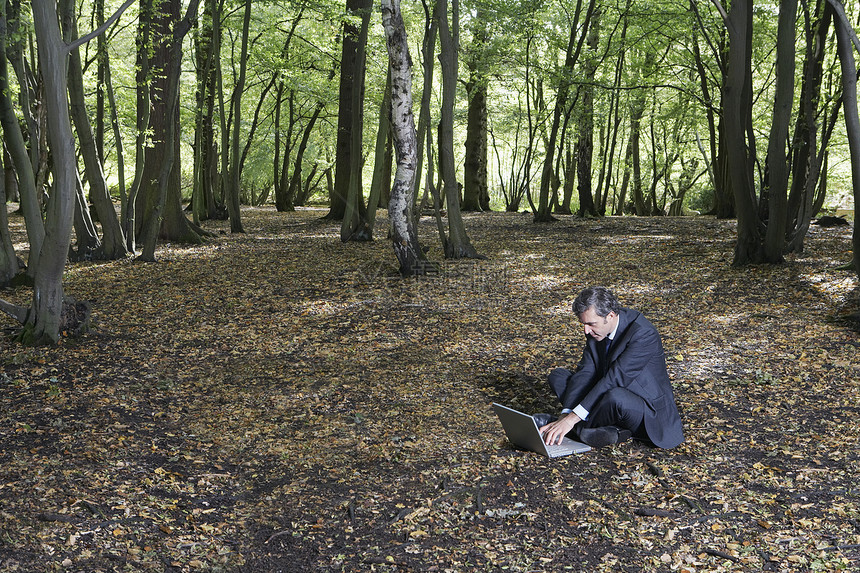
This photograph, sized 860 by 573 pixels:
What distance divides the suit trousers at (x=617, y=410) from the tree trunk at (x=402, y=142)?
498 cm

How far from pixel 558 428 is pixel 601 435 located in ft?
1.14

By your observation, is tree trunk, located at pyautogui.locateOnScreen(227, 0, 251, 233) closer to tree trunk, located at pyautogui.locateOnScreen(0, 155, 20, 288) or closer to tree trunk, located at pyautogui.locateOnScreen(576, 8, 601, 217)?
tree trunk, located at pyautogui.locateOnScreen(0, 155, 20, 288)

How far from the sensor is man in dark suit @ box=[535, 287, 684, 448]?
13.9 ft

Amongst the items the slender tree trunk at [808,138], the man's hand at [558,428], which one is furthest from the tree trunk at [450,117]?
the man's hand at [558,428]

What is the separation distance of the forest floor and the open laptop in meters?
0.07

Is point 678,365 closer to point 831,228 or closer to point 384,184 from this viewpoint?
point 831,228

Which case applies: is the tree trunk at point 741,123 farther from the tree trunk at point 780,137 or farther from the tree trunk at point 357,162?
the tree trunk at point 357,162

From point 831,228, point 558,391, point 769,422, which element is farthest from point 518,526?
point 831,228

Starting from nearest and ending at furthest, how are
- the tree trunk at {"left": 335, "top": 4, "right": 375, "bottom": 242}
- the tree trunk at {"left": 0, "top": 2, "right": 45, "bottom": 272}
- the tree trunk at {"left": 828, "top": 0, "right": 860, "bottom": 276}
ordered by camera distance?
1. the tree trunk at {"left": 828, "top": 0, "right": 860, "bottom": 276}
2. the tree trunk at {"left": 0, "top": 2, "right": 45, "bottom": 272}
3. the tree trunk at {"left": 335, "top": 4, "right": 375, "bottom": 242}

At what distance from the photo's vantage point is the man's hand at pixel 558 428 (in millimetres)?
4191

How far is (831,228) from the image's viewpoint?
531 inches

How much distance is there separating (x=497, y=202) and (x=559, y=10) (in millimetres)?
19238

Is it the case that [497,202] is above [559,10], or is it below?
below

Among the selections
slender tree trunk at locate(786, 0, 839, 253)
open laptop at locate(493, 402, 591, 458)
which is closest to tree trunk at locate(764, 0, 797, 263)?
slender tree trunk at locate(786, 0, 839, 253)
